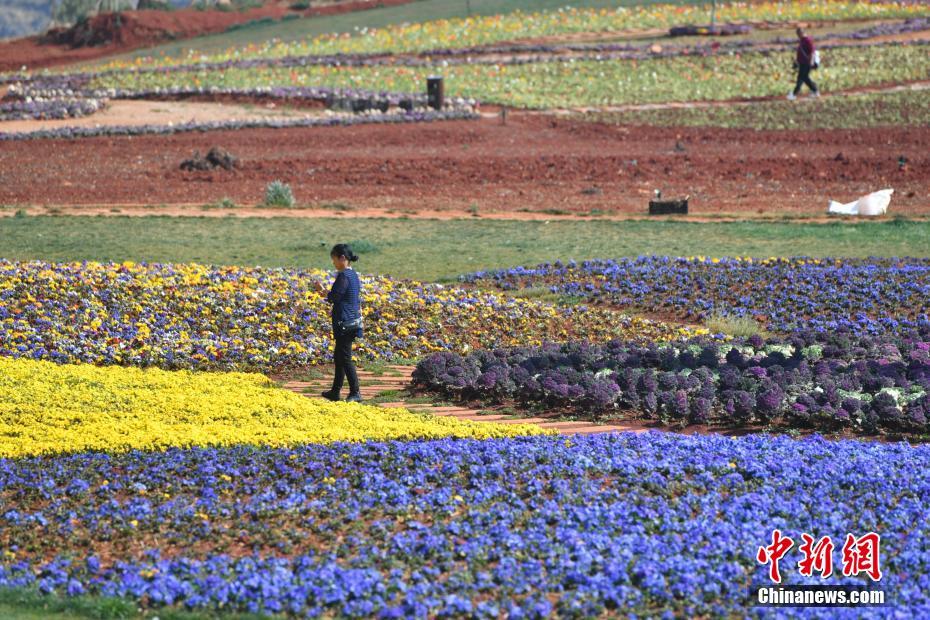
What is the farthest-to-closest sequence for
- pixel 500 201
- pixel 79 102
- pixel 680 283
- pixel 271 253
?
pixel 79 102 → pixel 500 201 → pixel 271 253 → pixel 680 283

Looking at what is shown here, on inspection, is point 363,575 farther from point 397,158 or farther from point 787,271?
point 397,158

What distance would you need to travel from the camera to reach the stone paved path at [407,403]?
40.1 ft

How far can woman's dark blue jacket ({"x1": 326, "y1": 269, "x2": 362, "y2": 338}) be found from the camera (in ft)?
42.2

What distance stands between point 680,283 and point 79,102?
32.2 meters

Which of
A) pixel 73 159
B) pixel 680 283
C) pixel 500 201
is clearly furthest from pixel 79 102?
pixel 680 283

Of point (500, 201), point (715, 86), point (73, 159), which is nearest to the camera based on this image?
point (500, 201)

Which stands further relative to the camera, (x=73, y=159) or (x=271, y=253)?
(x=73, y=159)

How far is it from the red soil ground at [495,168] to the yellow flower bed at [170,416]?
14.8 metres

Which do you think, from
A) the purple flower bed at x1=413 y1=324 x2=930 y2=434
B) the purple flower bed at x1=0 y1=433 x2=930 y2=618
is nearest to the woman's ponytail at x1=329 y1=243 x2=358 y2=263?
the purple flower bed at x1=413 y1=324 x2=930 y2=434

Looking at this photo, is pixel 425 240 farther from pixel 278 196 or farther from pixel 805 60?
pixel 805 60

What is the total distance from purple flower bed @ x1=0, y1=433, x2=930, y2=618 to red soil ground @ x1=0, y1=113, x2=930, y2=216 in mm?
18231

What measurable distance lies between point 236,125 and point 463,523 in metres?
34.4

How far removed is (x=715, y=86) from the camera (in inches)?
1988

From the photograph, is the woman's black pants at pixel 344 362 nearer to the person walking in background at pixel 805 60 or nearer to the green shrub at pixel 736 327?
the green shrub at pixel 736 327
